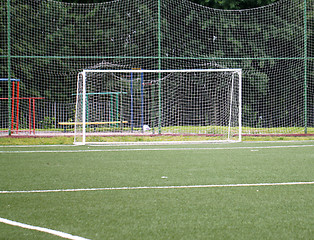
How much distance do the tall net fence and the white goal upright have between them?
84cm

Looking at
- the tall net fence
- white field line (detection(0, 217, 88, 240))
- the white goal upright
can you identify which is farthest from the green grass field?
the tall net fence

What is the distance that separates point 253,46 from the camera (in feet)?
64.7

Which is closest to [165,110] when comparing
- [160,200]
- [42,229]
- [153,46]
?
[153,46]

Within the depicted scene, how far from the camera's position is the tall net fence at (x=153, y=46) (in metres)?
16.4

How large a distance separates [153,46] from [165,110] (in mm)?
4819

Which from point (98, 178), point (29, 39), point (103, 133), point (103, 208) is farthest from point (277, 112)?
point (103, 208)

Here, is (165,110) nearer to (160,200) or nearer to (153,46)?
(153,46)

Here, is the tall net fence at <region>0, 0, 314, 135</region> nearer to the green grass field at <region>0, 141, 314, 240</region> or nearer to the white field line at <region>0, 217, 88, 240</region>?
the green grass field at <region>0, 141, 314, 240</region>

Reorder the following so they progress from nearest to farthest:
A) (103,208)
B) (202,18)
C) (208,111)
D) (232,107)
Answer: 1. (103,208)
2. (232,107)
3. (208,111)
4. (202,18)

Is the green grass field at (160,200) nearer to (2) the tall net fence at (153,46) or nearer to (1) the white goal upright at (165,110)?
(1) the white goal upright at (165,110)

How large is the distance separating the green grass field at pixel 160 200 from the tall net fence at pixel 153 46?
1026cm

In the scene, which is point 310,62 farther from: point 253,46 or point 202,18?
point 202,18

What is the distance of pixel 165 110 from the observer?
1328cm

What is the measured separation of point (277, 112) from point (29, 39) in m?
10.3
